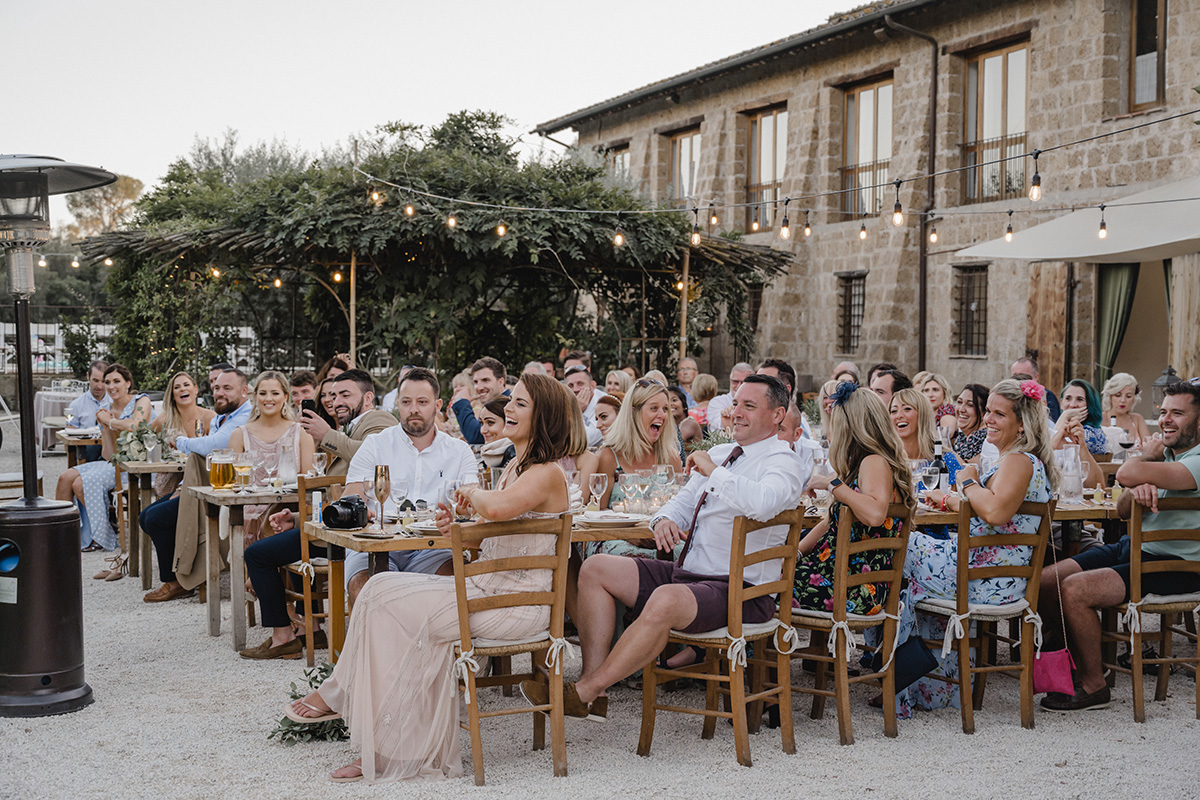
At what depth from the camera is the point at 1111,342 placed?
46.3 ft

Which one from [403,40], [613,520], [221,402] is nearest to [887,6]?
[403,40]

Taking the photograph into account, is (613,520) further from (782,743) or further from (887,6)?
(887,6)

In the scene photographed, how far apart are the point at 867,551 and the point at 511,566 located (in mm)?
1527

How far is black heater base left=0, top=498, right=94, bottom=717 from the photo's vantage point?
4.71 metres

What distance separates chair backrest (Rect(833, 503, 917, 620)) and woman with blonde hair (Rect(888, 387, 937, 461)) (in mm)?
1590

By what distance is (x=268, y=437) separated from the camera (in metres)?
6.59

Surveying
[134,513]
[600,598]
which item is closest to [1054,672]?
[600,598]

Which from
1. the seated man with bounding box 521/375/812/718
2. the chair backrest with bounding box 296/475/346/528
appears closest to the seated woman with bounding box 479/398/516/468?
the chair backrest with bounding box 296/475/346/528

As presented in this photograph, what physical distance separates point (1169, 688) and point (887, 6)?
13220 mm

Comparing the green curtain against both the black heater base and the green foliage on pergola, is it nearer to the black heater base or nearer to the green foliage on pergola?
the green foliage on pergola

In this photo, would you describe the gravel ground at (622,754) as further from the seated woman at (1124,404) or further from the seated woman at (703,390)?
the seated woman at (703,390)

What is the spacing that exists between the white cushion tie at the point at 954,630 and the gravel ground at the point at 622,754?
0.35 metres

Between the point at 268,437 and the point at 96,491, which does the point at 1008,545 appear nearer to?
the point at 268,437

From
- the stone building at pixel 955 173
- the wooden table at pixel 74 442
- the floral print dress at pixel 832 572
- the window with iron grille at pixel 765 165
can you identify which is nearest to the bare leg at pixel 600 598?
the floral print dress at pixel 832 572
